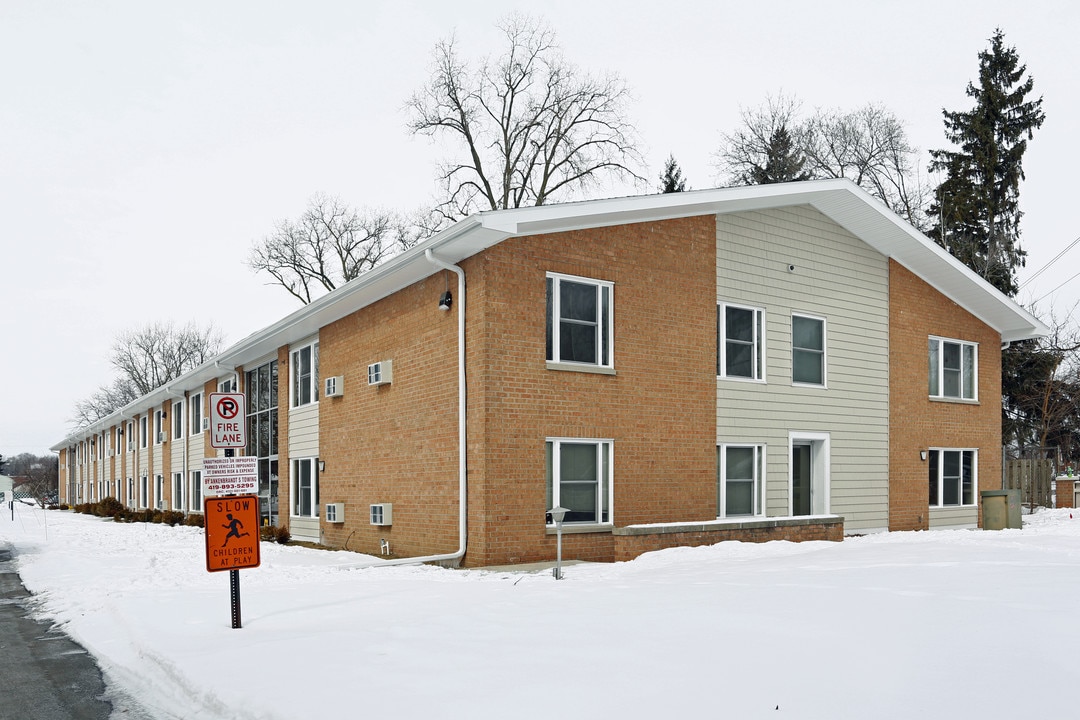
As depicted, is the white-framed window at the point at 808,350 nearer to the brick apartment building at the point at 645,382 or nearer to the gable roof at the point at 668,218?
the brick apartment building at the point at 645,382

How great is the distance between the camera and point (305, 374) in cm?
2256

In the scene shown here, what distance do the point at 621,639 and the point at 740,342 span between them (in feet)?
35.7

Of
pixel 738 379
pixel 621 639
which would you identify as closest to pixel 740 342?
pixel 738 379

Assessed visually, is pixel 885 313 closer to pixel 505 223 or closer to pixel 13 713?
pixel 505 223

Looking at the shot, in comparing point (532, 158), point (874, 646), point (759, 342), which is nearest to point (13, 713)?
point (874, 646)

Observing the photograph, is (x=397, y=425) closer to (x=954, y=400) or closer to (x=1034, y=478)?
(x=954, y=400)

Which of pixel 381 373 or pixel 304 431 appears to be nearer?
pixel 381 373

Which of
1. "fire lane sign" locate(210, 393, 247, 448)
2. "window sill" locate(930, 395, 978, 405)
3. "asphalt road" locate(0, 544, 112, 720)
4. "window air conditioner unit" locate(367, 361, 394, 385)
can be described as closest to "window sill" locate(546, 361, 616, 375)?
"window air conditioner unit" locate(367, 361, 394, 385)

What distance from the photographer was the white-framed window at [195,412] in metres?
33.0

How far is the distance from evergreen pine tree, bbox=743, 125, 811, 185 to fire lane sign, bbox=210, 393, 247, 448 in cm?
3624

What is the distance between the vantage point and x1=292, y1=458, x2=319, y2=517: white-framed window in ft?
71.4

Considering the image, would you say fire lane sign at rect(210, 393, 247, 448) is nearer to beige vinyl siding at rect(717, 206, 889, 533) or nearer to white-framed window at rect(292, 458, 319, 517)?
beige vinyl siding at rect(717, 206, 889, 533)

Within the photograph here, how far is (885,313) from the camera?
20688mm

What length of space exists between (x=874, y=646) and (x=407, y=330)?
1141cm
